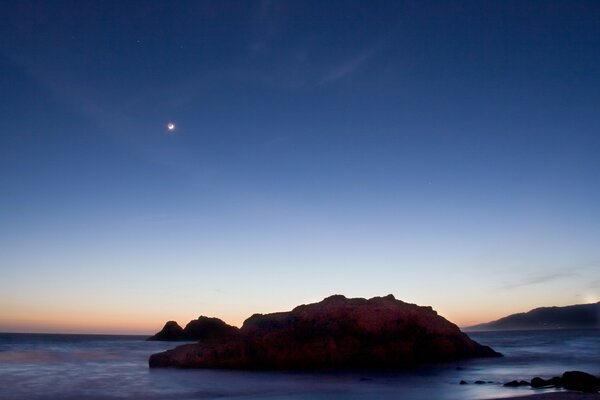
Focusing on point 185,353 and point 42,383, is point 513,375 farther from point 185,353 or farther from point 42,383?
point 42,383

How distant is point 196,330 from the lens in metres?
116

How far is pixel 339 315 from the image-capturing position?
34719 millimetres

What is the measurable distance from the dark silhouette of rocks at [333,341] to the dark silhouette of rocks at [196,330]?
62.8 metres

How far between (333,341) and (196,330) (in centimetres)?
8986

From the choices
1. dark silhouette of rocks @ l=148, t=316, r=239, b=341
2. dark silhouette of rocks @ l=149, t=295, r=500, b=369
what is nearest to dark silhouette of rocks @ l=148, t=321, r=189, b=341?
dark silhouette of rocks @ l=148, t=316, r=239, b=341

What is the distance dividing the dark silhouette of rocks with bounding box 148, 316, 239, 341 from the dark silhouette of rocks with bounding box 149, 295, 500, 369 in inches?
2472

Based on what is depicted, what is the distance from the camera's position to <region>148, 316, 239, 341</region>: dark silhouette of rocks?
105 meters

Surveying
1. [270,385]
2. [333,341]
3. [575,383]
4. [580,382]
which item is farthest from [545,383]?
[333,341]

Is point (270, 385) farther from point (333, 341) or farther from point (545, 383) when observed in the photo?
point (545, 383)

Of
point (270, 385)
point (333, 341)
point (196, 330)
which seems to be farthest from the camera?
point (196, 330)

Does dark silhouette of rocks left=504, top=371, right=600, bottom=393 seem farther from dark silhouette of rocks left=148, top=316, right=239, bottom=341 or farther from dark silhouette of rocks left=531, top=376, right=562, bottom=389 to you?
dark silhouette of rocks left=148, top=316, right=239, bottom=341

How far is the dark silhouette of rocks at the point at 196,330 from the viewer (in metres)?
105

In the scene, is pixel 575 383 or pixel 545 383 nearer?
pixel 575 383

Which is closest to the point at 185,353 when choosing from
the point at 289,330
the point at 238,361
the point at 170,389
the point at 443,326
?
the point at 238,361
